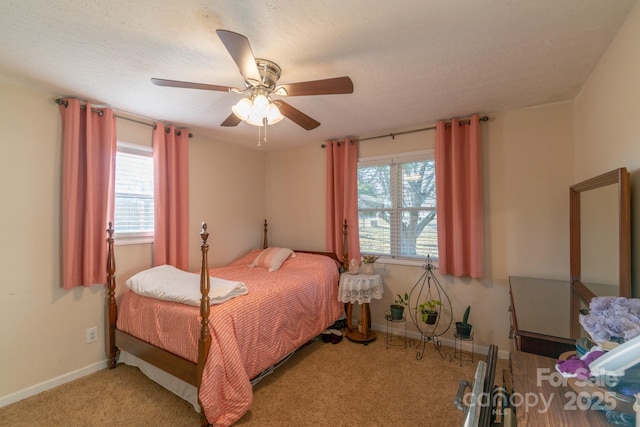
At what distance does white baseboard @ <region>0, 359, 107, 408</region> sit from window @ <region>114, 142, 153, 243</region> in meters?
1.15

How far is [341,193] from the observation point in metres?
3.46

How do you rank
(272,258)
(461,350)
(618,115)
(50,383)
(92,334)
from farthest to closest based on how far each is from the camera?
(272,258), (461,350), (92,334), (50,383), (618,115)

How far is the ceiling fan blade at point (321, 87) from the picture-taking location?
59.4 inches

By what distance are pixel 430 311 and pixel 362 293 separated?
69cm

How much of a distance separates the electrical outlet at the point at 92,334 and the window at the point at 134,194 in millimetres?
827

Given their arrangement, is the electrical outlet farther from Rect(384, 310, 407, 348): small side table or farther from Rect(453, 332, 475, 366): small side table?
Rect(453, 332, 475, 366): small side table

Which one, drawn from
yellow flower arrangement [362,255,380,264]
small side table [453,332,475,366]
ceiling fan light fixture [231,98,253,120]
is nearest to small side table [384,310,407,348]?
small side table [453,332,475,366]

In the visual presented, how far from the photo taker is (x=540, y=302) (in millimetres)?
1774

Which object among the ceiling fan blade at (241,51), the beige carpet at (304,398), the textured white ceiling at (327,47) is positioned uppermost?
the textured white ceiling at (327,47)

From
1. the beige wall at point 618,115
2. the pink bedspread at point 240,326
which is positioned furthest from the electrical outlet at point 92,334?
the beige wall at point 618,115

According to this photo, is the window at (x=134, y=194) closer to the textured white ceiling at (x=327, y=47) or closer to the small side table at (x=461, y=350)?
the textured white ceiling at (x=327, y=47)

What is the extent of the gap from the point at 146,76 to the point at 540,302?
3162mm

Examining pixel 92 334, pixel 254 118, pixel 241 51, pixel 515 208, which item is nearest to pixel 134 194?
pixel 92 334

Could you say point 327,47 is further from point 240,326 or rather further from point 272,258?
point 272,258
